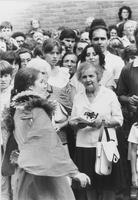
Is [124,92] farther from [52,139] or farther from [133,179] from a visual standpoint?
[52,139]

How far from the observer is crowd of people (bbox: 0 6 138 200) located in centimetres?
311

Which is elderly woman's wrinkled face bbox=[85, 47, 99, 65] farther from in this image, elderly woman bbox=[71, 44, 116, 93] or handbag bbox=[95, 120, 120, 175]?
handbag bbox=[95, 120, 120, 175]

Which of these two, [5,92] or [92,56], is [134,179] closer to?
[92,56]

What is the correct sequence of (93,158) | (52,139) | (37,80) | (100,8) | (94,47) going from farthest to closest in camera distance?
(100,8), (94,47), (93,158), (37,80), (52,139)

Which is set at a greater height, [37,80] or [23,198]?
[37,80]

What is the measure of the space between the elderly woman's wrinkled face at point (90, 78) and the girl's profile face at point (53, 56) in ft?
1.89

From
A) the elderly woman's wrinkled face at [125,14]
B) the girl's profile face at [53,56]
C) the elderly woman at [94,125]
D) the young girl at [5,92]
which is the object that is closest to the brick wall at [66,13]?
the elderly woman's wrinkled face at [125,14]

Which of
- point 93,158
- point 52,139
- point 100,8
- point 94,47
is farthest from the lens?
point 100,8

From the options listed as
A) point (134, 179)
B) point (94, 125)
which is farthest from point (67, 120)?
point (134, 179)

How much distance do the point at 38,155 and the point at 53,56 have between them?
86.1 inches

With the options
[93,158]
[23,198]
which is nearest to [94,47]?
[93,158]

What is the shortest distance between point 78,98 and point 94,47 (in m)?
0.58

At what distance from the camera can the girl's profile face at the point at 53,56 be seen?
512cm

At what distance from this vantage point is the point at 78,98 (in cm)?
470
